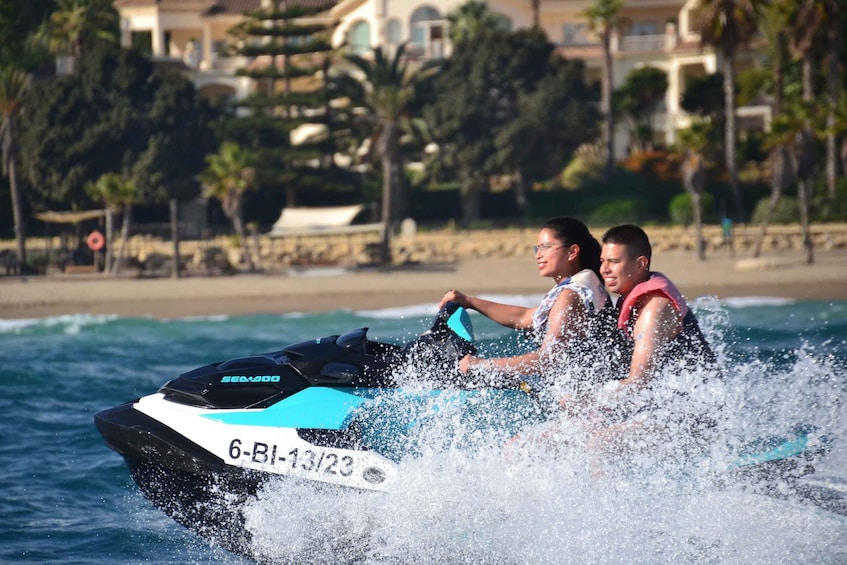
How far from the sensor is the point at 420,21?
154ft

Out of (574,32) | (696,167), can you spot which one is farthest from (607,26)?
(696,167)

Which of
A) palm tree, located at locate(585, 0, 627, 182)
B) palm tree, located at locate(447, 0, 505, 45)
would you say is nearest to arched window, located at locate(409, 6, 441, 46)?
palm tree, located at locate(447, 0, 505, 45)

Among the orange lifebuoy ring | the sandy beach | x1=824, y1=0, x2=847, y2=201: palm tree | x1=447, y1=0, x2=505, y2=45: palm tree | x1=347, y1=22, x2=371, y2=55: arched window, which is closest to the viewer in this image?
the sandy beach

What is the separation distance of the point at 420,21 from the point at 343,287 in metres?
26.5

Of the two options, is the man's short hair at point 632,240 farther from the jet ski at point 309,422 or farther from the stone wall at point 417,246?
the stone wall at point 417,246

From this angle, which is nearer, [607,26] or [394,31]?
[607,26]

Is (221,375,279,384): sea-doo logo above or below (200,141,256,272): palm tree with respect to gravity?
below

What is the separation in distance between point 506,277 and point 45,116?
20.3 meters

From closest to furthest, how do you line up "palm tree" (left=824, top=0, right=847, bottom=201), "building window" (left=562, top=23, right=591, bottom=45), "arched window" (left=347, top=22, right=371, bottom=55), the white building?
"palm tree" (left=824, top=0, right=847, bottom=201) < the white building < "arched window" (left=347, top=22, right=371, bottom=55) < "building window" (left=562, top=23, right=591, bottom=45)

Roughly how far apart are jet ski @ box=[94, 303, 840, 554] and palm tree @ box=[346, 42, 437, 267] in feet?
69.1

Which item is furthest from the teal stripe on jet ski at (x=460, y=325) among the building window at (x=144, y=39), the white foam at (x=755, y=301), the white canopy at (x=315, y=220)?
the building window at (x=144, y=39)

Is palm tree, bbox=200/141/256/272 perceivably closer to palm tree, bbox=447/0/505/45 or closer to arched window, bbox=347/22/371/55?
palm tree, bbox=447/0/505/45

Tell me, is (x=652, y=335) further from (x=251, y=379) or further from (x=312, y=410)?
(x=251, y=379)

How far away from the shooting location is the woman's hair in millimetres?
5160
